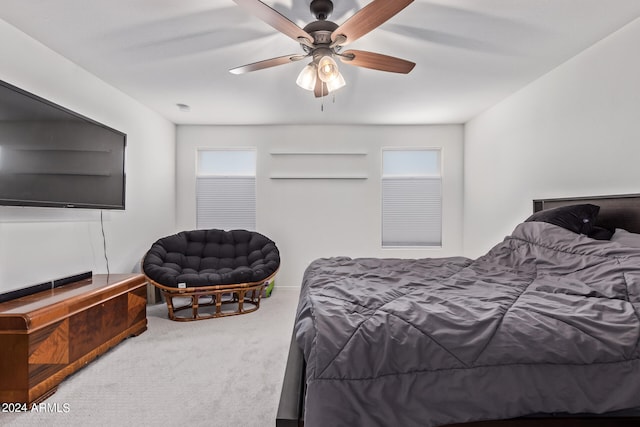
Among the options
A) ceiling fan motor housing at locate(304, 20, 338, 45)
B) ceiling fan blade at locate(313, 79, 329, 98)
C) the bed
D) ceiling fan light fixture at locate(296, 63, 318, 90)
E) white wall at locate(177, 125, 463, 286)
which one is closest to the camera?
the bed

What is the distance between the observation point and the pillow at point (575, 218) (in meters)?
2.02

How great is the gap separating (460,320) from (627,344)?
49 cm

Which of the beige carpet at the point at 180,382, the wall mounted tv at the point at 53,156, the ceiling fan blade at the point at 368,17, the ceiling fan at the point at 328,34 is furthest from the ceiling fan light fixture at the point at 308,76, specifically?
the beige carpet at the point at 180,382

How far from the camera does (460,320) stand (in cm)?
109

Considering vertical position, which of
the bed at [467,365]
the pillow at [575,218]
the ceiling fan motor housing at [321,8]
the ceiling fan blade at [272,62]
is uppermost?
the ceiling fan motor housing at [321,8]

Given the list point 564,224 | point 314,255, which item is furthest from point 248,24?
point 314,255

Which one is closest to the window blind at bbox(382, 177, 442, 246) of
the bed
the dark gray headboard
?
the dark gray headboard

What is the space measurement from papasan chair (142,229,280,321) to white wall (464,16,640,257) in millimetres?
2660

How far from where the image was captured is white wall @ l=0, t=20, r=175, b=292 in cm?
219

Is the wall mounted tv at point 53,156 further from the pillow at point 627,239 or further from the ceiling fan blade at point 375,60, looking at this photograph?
the pillow at point 627,239

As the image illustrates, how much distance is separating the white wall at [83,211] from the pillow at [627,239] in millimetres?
3768

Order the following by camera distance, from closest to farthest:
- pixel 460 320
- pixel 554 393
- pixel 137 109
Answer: pixel 554 393, pixel 460 320, pixel 137 109

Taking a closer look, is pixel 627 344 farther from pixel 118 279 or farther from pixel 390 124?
pixel 390 124

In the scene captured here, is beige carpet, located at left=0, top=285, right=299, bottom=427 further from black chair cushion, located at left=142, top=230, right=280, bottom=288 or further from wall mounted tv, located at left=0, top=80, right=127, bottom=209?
wall mounted tv, located at left=0, top=80, right=127, bottom=209
